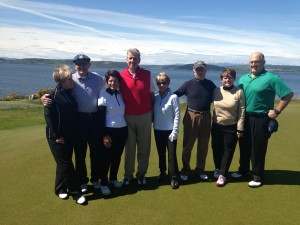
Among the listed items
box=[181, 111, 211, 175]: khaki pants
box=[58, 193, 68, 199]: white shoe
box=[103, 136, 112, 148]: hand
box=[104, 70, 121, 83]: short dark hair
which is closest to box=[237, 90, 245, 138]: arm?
box=[181, 111, 211, 175]: khaki pants

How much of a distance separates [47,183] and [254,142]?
3830 millimetres

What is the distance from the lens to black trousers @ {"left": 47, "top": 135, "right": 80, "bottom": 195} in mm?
4988

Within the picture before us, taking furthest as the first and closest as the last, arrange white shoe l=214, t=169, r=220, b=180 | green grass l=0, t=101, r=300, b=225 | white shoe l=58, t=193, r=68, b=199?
1. white shoe l=214, t=169, r=220, b=180
2. white shoe l=58, t=193, r=68, b=199
3. green grass l=0, t=101, r=300, b=225

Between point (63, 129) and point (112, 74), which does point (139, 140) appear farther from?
point (63, 129)

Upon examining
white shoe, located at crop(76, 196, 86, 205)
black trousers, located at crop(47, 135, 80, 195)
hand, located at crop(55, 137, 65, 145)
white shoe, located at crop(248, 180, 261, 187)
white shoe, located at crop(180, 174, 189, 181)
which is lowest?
white shoe, located at crop(76, 196, 86, 205)

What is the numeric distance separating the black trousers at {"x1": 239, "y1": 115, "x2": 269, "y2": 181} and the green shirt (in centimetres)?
18

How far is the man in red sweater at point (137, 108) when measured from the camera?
17.8 ft

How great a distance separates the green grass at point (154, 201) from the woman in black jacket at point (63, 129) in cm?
23

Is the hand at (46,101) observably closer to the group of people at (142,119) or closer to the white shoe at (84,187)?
the group of people at (142,119)

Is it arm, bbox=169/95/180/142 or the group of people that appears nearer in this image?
the group of people

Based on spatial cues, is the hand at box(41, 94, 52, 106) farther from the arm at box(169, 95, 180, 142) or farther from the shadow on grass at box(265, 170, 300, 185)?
the shadow on grass at box(265, 170, 300, 185)

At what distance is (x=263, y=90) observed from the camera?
18.0 feet

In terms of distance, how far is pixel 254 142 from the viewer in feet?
19.0

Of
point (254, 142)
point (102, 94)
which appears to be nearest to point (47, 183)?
point (102, 94)
